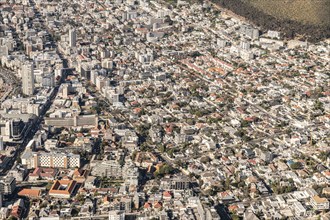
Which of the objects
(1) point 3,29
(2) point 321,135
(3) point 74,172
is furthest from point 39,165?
(1) point 3,29

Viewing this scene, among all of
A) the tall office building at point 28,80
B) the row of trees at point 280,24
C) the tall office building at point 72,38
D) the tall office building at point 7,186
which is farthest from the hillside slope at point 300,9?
the tall office building at point 7,186

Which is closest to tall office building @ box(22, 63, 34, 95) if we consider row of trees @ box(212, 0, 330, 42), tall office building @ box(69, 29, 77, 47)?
tall office building @ box(69, 29, 77, 47)

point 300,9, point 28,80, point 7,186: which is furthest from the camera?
point 300,9

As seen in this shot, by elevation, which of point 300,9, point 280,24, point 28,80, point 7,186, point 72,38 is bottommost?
point 7,186

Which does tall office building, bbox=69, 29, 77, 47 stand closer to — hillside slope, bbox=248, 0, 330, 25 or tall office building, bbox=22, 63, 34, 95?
tall office building, bbox=22, 63, 34, 95

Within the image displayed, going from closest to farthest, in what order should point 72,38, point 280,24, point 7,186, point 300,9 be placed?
point 7,186 → point 72,38 → point 280,24 → point 300,9

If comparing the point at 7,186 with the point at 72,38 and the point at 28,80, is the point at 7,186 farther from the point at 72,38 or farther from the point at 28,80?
the point at 72,38

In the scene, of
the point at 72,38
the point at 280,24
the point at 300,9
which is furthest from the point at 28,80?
the point at 300,9

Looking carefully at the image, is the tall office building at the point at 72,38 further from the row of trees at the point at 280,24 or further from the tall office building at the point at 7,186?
the tall office building at the point at 7,186
